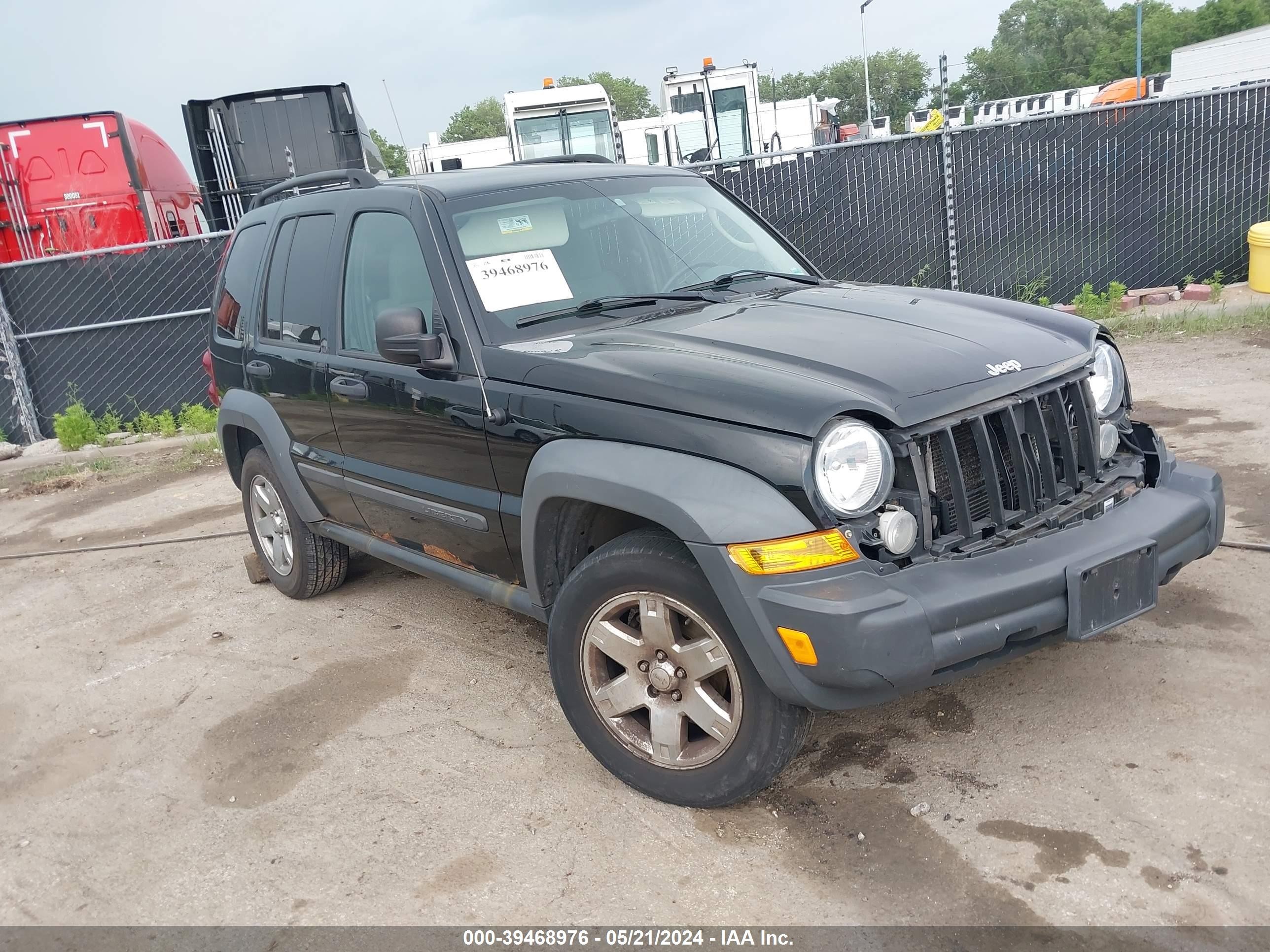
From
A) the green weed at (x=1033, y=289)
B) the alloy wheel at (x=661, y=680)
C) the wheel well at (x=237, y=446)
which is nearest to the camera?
the alloy wheel at (x=661, y=680)

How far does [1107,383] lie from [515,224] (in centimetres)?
216

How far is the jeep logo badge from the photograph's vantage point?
2.97 m

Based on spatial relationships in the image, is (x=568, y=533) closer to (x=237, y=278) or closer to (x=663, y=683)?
(x=663, y=683)

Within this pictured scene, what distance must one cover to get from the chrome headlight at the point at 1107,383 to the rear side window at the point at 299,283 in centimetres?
299

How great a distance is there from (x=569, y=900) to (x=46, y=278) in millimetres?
10292

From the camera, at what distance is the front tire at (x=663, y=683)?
2.82 m

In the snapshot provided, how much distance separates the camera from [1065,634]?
9.09 feet

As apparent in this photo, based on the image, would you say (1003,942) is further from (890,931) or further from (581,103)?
(581,103)

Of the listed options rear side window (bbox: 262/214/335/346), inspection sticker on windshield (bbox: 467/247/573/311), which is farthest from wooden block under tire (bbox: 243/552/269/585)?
inspection sticker on windshield (bbox: 467/247/573/311)

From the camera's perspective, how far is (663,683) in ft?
9.81

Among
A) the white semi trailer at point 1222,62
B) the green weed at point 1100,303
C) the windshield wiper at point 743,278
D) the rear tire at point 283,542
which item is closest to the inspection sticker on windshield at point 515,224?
the windshield wiper at point 743,278

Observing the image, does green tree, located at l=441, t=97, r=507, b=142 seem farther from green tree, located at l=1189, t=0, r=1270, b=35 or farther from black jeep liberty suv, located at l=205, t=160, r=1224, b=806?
black jeep liberty suv, located at l=205, t=160, r=1224, b=806

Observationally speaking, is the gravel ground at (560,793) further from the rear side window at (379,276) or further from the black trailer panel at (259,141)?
the black trailer panel at (259,141)

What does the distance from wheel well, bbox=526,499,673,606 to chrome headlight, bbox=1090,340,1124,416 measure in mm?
1576
